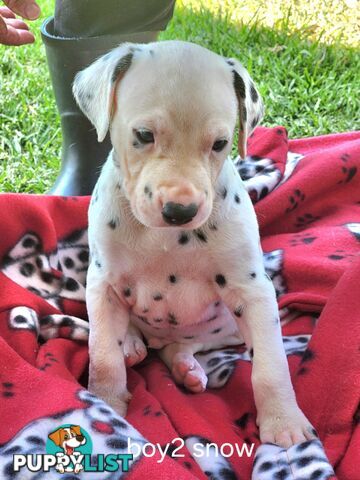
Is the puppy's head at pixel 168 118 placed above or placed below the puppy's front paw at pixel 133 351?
above

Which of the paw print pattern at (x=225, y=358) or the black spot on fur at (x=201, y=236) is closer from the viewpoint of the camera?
the black spot on fur at (x=201, y=236)

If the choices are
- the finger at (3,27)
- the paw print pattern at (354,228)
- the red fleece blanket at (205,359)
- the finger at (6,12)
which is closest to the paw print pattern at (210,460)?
the red fleece blanket at (205,359)

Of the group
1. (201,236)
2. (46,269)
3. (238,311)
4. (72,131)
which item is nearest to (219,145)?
(201,236)

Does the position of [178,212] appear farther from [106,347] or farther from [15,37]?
[15,37]

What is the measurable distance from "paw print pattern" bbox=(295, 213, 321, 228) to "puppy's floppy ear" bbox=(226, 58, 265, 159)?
1077 mm

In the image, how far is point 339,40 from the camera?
225 inches

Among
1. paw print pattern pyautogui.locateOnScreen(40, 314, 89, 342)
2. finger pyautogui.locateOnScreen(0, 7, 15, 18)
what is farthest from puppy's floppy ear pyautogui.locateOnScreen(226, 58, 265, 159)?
finger pyautogui.locateOnScreen(0, 7, 15, 18)

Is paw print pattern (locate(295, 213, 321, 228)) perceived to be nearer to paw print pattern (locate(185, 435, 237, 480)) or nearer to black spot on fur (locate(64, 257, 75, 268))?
black spot on fur (locate(64, 257, 75, 268))

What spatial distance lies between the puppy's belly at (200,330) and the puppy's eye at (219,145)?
0.64m

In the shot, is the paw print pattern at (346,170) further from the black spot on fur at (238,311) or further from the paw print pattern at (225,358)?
the black spot on fur at (238,311)

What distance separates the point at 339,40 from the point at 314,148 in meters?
2.10

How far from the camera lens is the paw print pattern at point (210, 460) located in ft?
7.24

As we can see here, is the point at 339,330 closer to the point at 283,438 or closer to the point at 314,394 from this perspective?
the point at 314,394

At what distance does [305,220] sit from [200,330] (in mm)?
1001
